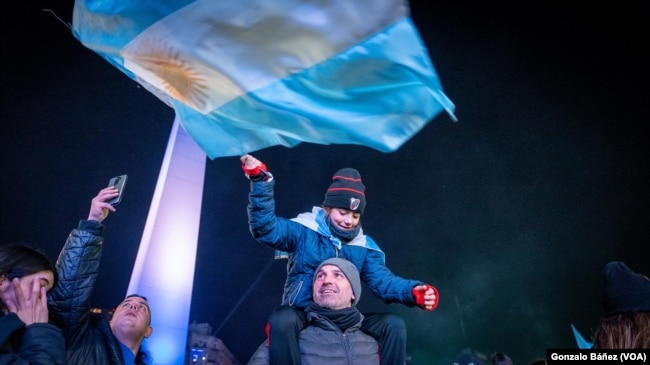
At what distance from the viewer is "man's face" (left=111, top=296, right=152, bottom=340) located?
4449 millimetres

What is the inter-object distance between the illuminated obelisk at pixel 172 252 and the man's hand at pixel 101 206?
1059cm

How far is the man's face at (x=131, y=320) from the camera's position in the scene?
4449 millimetres

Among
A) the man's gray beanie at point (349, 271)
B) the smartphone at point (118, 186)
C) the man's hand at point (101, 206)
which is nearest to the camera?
the man's hand at point (101, 206)

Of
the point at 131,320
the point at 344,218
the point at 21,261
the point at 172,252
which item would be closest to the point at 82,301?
the point at 21,261

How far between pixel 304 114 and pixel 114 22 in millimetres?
1906

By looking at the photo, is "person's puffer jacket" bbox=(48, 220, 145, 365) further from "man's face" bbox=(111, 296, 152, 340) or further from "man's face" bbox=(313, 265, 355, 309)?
"man's face" bbox=(313, 265, 355, 309)

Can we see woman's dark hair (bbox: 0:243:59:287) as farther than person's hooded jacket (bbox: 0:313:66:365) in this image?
Yes

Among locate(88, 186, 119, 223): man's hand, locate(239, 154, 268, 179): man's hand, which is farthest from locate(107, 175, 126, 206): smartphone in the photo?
locate(239, 154, 268, 179): man's hand

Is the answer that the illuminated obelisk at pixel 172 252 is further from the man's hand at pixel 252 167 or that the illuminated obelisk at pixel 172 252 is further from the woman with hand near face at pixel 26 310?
the woman with hand near face at pixel 26 310

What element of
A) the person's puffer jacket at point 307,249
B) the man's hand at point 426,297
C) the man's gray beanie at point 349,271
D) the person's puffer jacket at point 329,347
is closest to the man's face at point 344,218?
the person's puffer jacket at point 307,249

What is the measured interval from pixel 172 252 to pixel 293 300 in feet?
39.6

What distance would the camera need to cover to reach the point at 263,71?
4.26 meters

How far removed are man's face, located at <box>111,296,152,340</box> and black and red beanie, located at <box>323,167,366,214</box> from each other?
207cm

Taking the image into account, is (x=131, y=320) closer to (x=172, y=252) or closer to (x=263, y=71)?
(x=263, y=71)
